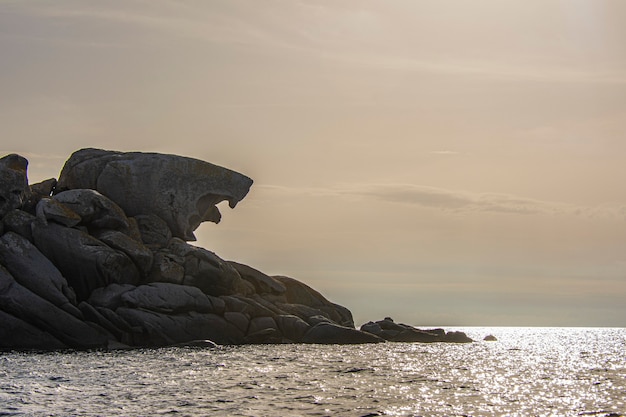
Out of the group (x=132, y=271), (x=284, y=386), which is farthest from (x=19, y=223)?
(x=284, y=386)

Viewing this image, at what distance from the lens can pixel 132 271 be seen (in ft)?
183

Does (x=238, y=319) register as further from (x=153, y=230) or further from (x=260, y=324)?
(x=153, y=230)

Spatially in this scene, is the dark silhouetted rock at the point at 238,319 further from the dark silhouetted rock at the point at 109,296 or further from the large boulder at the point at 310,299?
the large boulder at the point at 310,299

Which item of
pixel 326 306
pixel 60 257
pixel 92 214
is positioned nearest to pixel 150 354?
pixel 60 257

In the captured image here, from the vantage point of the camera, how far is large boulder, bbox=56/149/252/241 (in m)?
→ 64.3

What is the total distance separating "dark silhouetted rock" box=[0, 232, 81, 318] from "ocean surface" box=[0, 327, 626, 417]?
255 inches

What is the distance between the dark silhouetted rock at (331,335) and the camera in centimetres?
6234

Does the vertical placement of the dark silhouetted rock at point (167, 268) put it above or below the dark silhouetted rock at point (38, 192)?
below

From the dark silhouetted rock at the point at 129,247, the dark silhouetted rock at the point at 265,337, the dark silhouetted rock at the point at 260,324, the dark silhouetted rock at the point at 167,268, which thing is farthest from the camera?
the dark silhouetted rock at the point at 260,324

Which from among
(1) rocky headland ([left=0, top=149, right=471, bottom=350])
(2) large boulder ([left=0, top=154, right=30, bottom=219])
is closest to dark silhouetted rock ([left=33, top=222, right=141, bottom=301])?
(1) rocky headland ([left=0, top=149, right=471, bottom=350])

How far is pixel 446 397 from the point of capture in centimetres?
3008

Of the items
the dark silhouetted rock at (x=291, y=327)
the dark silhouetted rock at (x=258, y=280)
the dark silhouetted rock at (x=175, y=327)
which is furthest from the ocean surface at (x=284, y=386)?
the dark silhouetted rock at (x=258, y=280)

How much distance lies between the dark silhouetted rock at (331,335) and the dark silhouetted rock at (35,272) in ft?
66.2

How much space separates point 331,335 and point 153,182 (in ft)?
66.7
